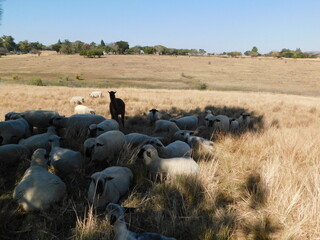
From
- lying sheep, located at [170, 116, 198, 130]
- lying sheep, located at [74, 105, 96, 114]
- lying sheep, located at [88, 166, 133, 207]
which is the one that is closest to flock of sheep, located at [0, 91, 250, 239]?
lying sheep, located at [88, 166, 133, 207]

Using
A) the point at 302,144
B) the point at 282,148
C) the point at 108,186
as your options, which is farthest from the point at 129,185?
the point at 302,144

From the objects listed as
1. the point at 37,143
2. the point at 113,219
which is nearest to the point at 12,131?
the point at 37,143

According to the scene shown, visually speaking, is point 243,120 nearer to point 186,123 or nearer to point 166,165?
point 186,123

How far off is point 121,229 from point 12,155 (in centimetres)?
353

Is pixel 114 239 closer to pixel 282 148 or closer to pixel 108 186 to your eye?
pixel 108 186

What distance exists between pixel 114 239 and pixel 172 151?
3.06 meters

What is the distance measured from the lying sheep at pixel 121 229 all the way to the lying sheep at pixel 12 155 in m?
3.11

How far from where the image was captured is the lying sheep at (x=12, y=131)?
20.1ft

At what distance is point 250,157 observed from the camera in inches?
210

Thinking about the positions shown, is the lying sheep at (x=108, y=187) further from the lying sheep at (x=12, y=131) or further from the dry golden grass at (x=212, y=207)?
the lying sheep at (x=12, y=131)

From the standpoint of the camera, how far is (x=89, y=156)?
17.1 feet

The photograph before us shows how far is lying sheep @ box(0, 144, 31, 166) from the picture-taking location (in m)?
4.92

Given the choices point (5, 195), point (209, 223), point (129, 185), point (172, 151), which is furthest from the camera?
point (172, 151)

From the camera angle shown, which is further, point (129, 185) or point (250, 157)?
point (250, 157)
